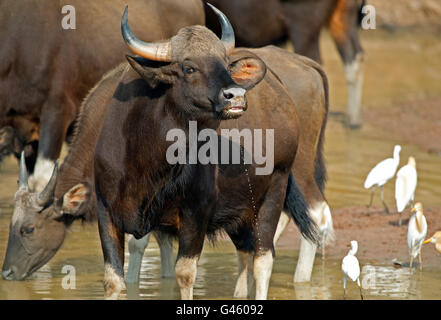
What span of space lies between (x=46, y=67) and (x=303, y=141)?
8.54 feet

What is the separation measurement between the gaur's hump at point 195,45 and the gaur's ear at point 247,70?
9.2 inches

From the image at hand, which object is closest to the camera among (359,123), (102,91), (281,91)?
(102,91)

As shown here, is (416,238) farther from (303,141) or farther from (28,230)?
(28,230)

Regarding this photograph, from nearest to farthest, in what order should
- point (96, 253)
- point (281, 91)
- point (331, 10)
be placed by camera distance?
point (281, 91), point (96, 253), point (331, 10)

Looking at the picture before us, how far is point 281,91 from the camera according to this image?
740cm

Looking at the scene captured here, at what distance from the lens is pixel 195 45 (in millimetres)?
6293

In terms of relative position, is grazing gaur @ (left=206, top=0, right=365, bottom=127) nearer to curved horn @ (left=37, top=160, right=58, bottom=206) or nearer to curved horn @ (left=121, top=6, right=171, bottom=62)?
curved horn @ (left=37, top=160, right=58, bottom=206)

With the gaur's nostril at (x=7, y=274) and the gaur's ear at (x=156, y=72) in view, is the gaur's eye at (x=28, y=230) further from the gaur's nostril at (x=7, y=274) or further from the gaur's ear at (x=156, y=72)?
the gaur's ear at (x=156, y=72)

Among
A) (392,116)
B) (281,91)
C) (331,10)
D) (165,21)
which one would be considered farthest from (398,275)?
(392,116)

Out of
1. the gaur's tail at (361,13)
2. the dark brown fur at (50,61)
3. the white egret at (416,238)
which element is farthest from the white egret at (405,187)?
the gaur's tail at (361,13)

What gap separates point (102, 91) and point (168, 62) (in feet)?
2.72

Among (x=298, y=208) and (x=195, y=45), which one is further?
(x=298, y=208)

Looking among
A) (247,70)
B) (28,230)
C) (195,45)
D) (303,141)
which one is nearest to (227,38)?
(247,70)

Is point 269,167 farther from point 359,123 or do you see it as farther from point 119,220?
point 359,123
